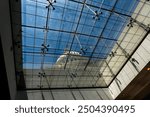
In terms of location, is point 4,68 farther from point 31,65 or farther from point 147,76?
point 147,76

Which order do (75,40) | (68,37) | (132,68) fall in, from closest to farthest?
(68,37)
(75,40)
(132,68)

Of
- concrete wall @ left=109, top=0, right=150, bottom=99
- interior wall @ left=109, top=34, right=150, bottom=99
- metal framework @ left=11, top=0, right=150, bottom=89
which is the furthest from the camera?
interior wall @ left=109, top=34, right=150, bottom=99

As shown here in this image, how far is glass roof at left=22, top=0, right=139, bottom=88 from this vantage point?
1864 cm

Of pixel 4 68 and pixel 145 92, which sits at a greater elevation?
pixel 4 68

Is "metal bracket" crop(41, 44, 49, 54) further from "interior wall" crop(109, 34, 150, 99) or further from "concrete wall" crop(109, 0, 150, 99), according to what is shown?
"interior wall" crop(109, 34, 150, 99)

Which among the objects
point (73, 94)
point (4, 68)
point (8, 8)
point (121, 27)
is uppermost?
point (8, 8)

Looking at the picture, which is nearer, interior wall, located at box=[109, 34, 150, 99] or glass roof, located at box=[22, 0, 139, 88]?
glass roof, located at box=[22, 0, 139, 88]

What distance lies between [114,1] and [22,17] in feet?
30.4

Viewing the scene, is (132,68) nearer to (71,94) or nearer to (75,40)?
(75,40)

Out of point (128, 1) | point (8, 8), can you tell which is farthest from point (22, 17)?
point (128, 1)

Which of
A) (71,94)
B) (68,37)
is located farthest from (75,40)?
(71,94)

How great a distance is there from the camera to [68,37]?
69.5 feet

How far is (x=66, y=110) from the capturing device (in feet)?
50.0

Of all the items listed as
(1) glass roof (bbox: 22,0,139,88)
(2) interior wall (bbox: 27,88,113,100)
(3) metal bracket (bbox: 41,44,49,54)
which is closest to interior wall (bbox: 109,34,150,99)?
(2) interior wall (bbox: 27,88,113,100)
